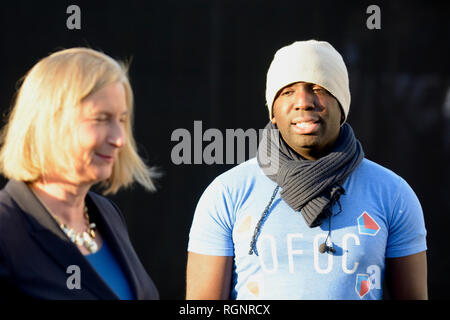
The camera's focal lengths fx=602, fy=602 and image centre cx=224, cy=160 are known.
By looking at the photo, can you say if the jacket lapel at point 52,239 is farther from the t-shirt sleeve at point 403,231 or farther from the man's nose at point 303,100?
the t-shirt sleeve at point 403,231

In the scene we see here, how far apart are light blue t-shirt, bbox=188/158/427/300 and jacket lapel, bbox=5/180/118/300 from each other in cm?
63

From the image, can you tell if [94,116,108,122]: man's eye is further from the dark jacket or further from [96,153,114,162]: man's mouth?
the dark jacket

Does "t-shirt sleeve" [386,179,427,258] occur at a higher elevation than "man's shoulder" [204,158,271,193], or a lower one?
lower

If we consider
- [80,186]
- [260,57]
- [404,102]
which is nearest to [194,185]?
[260,57]

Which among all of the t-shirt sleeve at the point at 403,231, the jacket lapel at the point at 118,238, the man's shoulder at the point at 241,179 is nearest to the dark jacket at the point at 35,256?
the jacket lapel at the point at 118,238

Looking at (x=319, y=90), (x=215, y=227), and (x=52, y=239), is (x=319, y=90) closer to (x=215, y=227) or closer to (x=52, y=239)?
(x=215, y=227)

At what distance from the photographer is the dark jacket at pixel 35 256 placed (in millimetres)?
1574

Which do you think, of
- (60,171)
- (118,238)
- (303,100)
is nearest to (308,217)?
(303,100)

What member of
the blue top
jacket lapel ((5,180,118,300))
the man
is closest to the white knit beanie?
the man

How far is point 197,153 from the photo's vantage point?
13.7 feet

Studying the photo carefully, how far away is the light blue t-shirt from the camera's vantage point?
2.17m

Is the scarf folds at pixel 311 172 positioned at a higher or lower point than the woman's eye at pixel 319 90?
lower

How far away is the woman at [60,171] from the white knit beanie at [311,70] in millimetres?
716

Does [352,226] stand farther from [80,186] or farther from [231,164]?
[231,164]
